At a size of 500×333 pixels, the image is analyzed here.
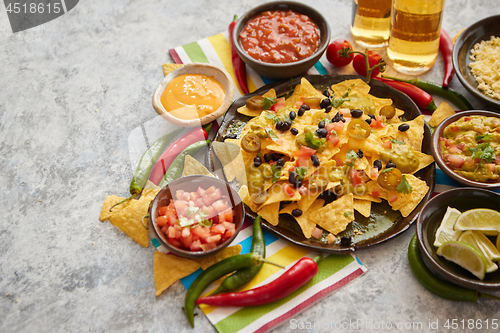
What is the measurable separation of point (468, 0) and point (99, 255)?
502 cm

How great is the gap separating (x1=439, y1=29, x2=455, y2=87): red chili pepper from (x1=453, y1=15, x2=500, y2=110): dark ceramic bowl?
0.18m

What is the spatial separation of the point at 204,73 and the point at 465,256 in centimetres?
278

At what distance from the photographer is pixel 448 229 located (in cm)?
279

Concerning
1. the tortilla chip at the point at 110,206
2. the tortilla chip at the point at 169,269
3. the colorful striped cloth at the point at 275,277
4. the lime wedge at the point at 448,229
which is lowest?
the colorful striped cloth at the point at 275,277

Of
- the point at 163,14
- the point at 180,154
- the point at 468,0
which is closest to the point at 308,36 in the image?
the point at 180,154

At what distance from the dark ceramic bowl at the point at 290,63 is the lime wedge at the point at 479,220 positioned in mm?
1901

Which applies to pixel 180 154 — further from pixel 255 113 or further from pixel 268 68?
pixel 268 68

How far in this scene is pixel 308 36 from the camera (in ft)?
12.8

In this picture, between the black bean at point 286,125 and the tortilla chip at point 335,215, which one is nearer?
the tortilla chip at point 335,215

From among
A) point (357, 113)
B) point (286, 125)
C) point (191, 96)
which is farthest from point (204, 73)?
point (357, 113)

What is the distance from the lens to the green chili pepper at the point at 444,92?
380cm

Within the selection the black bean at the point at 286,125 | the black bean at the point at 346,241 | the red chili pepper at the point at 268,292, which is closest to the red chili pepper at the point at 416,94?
the black bean at the point at 286,125

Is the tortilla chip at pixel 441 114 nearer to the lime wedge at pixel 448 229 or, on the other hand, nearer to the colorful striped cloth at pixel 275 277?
the lime wedge at pixel 448 229

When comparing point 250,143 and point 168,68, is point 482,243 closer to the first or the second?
point 250,143
